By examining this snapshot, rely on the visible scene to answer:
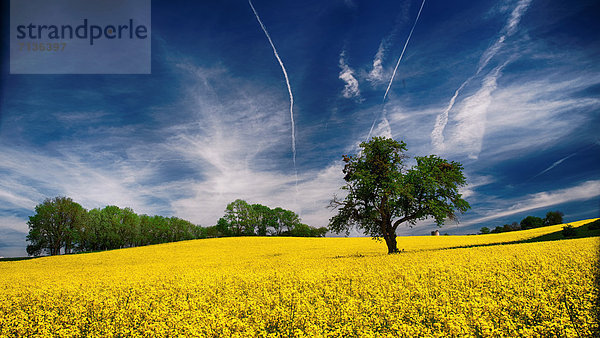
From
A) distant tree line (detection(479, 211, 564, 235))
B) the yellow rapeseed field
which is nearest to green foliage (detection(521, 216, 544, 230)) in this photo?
distant tree line (detection(479, 211, 564, 235))

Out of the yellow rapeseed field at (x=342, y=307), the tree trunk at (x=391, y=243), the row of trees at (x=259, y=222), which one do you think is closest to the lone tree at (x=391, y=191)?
the tree trunk at (x=391, y=243)

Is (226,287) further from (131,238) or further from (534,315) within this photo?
(131,238)

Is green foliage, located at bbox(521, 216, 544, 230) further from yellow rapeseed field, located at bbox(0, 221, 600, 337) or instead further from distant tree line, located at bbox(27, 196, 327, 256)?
yellow rapeseed field, located at bbox(0, 221, 600, 337)

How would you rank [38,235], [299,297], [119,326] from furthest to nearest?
[38,235] → [299,297] → [119,326]

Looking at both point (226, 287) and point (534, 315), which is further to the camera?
point (226, 287)

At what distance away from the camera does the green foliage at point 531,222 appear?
7306 centimetres

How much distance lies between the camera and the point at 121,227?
237ft

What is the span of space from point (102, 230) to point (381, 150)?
72.9 metres

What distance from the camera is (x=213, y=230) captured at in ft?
281

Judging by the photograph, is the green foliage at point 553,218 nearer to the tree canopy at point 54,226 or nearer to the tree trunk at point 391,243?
the tree trunk at point 391,243

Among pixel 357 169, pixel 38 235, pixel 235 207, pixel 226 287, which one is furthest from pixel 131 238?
pixel 226 287

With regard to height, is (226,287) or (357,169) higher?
(357,169)

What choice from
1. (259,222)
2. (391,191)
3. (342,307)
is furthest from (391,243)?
(259,222)

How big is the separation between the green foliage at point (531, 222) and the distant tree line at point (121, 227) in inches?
2160
